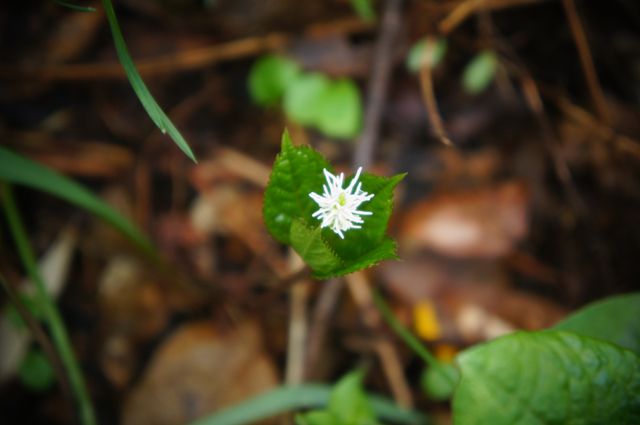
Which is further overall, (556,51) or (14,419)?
(556,51)

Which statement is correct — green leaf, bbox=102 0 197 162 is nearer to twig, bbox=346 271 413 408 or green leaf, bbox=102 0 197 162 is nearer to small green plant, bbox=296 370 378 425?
small green plant, bbox=296 370 378 425

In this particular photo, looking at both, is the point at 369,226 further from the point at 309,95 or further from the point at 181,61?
the point at 181,61

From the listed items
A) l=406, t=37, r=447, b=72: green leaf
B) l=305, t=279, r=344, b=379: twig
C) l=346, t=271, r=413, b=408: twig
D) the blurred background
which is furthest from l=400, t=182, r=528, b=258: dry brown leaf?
l=406, t=37, r=447, b=72: green leaf

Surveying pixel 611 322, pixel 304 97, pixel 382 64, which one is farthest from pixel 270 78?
pixel 611 322

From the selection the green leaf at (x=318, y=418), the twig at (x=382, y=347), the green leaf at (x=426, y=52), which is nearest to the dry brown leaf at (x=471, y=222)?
the twig at (x=382, y=347)

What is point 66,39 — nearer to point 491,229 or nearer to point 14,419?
point 14,419

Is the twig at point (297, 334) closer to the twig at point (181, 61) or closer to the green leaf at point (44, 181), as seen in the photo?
the green leaf at point (44, 181)

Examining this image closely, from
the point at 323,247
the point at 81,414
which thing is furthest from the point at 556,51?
the point at 81,414
